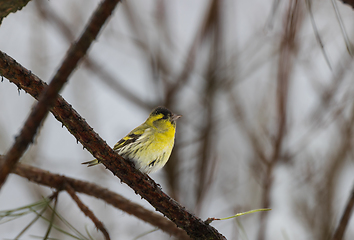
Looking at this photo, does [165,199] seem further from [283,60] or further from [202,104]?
[202,104]

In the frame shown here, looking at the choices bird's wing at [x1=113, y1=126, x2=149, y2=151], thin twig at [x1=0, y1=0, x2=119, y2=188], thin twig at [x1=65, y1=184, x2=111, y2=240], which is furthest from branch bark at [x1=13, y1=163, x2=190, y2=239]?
thin twig at [x1=0, y1=0, x2=119, y2=188]

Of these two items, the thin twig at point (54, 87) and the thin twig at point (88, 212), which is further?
the thin twig at point (88, 212)

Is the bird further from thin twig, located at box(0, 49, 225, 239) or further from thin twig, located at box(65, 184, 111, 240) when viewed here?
thin twig, located at box(0, 49, 225, 239)

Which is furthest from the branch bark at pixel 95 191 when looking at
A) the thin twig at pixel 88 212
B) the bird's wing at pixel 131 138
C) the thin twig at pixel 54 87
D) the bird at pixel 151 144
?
the thin twig at pixel 54 87

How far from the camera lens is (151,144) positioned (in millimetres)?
3322

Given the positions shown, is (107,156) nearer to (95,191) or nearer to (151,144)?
(95,191)

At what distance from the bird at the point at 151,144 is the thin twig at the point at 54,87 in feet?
6.80

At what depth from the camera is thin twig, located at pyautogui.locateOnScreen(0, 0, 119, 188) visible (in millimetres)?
959

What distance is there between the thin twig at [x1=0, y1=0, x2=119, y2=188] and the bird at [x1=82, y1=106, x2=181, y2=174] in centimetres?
207

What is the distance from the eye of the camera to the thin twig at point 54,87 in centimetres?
96

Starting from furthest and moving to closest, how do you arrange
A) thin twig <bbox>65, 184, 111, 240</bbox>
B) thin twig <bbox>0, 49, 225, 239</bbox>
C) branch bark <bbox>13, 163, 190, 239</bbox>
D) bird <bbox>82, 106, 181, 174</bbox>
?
bird <bbox>82, 106, 181, 174</bbox> < branch bark <bbox>13, 163, 190, 239</bbox> < thin twig <bbox>65, 184, 111, 240</bbox> < thin twig <bbox>0, 49, 225, 239</bbox>

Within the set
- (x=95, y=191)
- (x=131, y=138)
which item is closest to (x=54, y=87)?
(x=95, y=191)

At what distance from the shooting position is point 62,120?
1.75m

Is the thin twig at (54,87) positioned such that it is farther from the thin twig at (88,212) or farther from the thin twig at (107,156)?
the thin twig at (88,212)
